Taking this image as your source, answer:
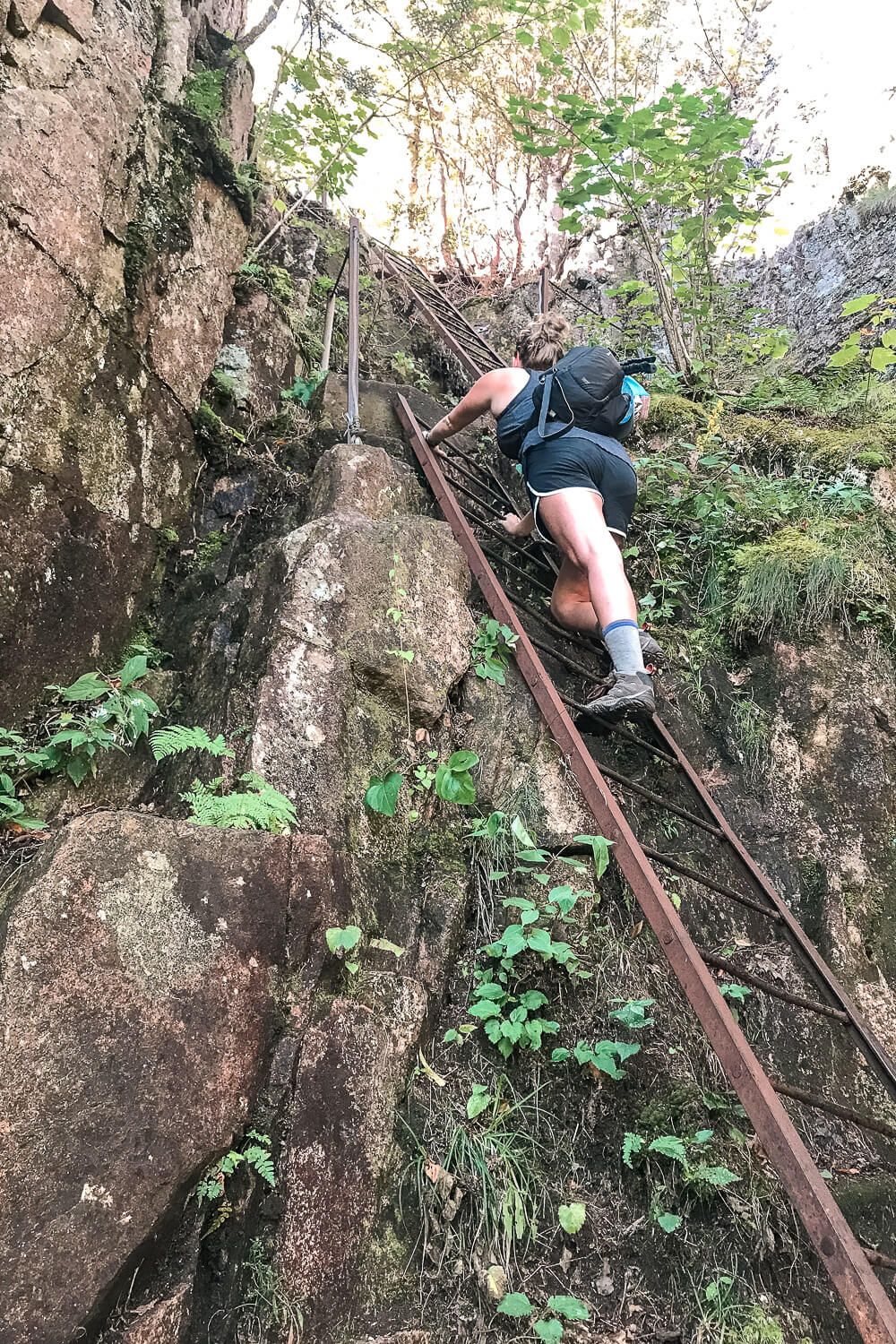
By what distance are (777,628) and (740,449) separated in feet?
5.39

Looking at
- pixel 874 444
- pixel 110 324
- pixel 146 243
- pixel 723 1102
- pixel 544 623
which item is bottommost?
pixel 723 1102

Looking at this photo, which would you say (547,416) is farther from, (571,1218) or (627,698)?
(571,1218)

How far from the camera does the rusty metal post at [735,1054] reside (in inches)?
63.6

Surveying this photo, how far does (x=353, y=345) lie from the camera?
490cm

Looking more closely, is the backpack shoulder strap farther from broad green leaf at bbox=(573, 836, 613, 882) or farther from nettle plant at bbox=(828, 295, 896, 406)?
broad green leaf at bbox=(573, 836, 613, 882)

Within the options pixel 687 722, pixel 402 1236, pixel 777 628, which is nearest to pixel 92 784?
pixel 402 1236

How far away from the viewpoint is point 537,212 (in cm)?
1254

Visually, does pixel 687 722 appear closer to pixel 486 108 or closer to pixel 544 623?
pixel 544 623

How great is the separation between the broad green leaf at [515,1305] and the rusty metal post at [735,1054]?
0.73 meters

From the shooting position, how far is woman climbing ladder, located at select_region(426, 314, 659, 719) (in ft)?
10.6

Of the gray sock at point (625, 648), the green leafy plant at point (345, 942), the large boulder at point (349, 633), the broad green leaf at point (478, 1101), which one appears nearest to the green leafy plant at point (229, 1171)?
the green leafy plant at point (345, 942)

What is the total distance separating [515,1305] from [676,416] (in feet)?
17.4

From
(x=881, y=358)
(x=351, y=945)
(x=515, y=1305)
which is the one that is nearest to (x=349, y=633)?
(x=351, y=945)

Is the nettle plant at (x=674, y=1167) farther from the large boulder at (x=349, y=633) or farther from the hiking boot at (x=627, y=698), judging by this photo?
the hiking boot at (x=627, y=698)
